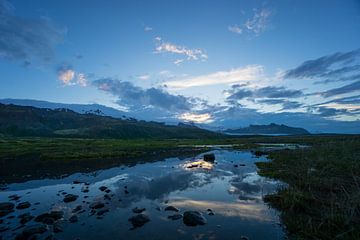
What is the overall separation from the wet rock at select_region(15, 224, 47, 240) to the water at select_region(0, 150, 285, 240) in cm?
56

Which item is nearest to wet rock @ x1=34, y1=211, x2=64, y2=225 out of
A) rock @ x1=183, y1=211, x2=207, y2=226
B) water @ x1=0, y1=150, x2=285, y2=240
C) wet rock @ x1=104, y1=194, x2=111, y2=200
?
water @ x1=0, y1=150, x2=285, y2=240

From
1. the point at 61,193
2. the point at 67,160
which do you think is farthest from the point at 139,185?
the point at 67,160

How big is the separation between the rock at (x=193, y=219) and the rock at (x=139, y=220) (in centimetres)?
308

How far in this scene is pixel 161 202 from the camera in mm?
28422

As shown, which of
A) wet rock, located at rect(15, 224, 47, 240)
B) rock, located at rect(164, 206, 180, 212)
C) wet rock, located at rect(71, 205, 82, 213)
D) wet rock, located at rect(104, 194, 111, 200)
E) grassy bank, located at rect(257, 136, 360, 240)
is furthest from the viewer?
wet rock, located at rect(104, 194, 111, 200)

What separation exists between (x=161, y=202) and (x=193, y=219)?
7191mm

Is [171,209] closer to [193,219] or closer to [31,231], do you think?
[193,219]

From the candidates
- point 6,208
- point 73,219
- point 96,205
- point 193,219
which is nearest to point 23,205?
point 6,208

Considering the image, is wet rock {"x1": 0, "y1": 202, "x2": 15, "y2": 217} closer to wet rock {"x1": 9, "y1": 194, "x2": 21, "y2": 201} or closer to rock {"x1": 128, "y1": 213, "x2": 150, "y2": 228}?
wet rock {"x1": 9, "y1": 194, "x2": 21, "y2": 201}

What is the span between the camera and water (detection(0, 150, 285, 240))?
65.5 ft

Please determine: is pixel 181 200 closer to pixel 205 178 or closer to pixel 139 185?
pixel 139 185

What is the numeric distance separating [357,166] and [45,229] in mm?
37103

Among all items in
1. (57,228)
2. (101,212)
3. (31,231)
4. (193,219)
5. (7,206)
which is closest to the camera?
(31,231)

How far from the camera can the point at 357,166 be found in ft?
122
